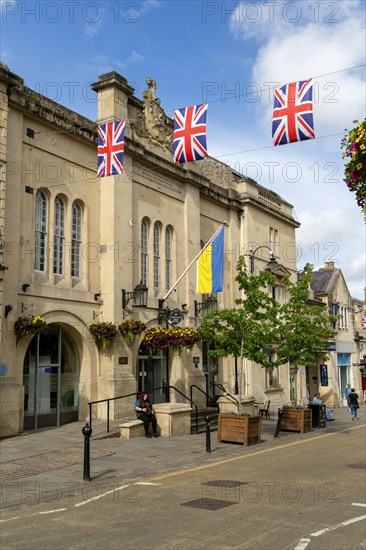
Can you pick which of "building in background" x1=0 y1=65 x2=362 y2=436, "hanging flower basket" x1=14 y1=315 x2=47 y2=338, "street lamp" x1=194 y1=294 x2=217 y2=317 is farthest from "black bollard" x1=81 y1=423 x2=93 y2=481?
"street lamp" x1=194 y1=294 x2=217 y2=317

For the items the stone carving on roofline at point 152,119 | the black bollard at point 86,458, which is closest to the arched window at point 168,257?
the stone carving on roofline at point 152,119

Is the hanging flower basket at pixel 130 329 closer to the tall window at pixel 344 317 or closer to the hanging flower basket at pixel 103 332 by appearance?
the hanging flower basket at pixel 103 332

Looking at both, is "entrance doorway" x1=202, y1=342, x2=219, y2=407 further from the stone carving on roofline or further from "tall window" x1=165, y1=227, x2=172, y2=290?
the stone carving on roofline

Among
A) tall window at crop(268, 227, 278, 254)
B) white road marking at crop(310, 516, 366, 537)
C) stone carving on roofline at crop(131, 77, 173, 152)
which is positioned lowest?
white road marking at crop(310, 516, 366, 537)

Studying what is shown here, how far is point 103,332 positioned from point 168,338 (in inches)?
126

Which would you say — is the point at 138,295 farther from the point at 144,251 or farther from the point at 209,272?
the point at 209,272

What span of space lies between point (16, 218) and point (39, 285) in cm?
216

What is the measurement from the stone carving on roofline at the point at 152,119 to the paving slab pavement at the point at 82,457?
11349 mm

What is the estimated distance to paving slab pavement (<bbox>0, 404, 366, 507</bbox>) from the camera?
11.3 meters

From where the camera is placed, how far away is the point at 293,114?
1318 cm

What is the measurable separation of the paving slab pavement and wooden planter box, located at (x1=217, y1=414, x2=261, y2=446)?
0.70 feet

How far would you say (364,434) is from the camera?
843 inches

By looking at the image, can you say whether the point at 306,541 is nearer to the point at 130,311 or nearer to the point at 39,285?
the point at 39,285

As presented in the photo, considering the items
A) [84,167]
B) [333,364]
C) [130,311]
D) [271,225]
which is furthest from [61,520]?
[333,364]
